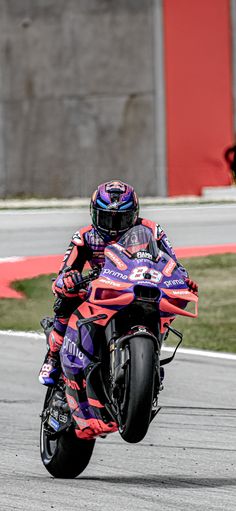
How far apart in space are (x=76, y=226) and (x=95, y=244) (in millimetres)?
18082

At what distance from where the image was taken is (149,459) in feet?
24.8

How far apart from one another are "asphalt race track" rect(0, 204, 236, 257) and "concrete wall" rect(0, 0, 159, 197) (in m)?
4.54

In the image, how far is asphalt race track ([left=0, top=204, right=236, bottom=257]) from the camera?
21.4 metres

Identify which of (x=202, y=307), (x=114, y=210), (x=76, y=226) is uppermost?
(x=114, y=210)

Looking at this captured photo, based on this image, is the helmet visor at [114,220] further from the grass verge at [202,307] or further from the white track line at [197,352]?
the grass verge at [202,307]

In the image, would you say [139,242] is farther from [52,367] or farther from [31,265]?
[31,265]

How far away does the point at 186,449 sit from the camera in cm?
786

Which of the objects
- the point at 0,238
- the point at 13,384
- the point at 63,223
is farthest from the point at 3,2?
the point at 13,384

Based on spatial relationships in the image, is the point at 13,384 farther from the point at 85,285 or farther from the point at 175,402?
the point at 85,285

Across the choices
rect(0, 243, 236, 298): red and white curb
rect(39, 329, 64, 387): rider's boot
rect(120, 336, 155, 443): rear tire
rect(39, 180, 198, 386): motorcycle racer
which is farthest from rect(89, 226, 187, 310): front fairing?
rect(0, 243, 236, 298): red and white curb

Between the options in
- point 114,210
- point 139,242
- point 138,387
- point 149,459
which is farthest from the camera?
point 149,459

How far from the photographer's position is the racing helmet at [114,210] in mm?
6621

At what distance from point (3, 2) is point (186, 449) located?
29217 millimetres

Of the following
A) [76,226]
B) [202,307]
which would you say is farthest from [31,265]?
[76,226]
